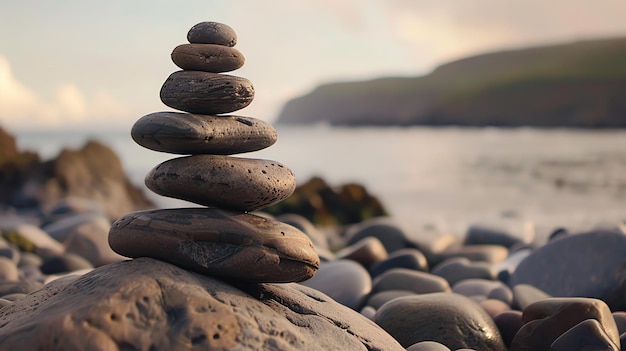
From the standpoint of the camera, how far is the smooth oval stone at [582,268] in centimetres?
675

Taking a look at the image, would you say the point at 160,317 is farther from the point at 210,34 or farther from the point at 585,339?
the point at 585,339

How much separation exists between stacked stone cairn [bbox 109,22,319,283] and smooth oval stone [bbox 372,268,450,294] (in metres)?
3.07

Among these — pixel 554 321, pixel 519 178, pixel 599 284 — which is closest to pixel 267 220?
pixel 554 321

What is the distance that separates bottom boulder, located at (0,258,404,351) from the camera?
3.23m

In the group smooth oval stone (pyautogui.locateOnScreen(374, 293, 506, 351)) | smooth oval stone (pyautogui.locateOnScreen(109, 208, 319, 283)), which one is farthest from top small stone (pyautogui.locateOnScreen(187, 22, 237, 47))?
smooth oval stone (pyautogui.locateOnScreen(374, 293, 506, 351))

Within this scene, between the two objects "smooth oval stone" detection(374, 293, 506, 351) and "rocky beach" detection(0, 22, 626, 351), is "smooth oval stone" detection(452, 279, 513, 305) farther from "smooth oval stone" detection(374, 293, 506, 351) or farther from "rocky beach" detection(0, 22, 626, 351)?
"smooth oval stone" detection(374, 293, 506, 351)

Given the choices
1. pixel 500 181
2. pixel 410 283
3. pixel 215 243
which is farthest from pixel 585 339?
pixel 500 181

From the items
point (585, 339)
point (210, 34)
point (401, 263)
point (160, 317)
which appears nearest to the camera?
point (160, 317)

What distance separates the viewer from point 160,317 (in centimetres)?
335

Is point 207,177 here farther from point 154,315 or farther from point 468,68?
point 468,68

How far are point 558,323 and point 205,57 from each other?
324cm

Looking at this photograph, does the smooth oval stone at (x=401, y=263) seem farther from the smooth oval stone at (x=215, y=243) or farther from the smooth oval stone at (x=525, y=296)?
the smooth oval stone at (x=215, y=243)

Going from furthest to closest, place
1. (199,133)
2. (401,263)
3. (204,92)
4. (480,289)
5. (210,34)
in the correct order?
(401,263), (480,289), (210,34), (204,92), (199,133)

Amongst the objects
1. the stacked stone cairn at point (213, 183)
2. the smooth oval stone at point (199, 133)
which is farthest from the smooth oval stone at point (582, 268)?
the smooth oval stone at point (199, 133)
